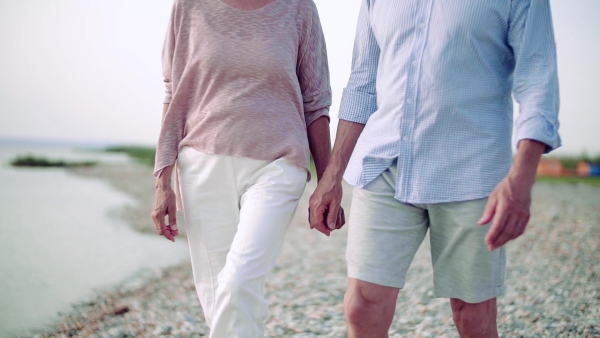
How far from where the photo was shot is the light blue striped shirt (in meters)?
2.20

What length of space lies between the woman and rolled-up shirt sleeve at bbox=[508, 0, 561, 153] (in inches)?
38.1

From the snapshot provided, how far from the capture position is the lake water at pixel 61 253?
26.3 ft

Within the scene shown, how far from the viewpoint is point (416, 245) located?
2525mm

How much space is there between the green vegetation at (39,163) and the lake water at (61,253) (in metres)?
14.6

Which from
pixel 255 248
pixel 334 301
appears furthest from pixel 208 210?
pixel 334 301

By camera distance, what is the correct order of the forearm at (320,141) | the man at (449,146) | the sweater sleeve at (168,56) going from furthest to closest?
1. the forearm at (320,141)
2. the sweater sleeve at (168,56)
3. the man at (449,146)

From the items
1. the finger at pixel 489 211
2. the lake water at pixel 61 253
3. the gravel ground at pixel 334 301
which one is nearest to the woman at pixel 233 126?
the finger at pixel 489 211

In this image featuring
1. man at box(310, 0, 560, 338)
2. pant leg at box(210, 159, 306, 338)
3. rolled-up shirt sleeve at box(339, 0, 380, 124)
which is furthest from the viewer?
rolled-up shirt sleeve at box(339, 0, 380, 124)

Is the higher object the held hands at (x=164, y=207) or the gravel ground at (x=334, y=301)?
the held hands at (x=164, y=207)

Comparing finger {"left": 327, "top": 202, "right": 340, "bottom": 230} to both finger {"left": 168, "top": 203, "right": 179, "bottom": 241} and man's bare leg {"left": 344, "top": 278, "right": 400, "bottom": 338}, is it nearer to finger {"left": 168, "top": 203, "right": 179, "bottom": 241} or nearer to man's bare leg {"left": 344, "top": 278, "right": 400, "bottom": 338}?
man's bare leg {"left": 344, "top": 278, "right": 400, "bottom": 338}

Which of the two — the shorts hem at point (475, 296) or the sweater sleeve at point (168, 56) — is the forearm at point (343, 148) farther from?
the sweater sleeve at point (168, 56)

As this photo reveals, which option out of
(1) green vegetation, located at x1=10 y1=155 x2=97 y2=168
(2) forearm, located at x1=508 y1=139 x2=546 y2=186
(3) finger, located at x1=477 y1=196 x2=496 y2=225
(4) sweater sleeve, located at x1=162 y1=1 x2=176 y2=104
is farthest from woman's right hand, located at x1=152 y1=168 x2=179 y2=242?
(1) green vegetation, located at x1=10 y1=155 x2=97 y2=168

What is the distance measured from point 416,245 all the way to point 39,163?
123 ft

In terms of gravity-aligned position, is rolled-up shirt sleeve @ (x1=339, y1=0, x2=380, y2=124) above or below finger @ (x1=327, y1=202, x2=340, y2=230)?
above
